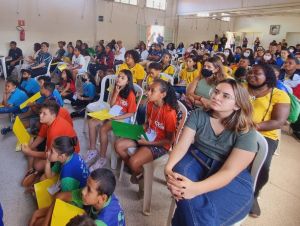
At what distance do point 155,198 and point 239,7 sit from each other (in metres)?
8.17

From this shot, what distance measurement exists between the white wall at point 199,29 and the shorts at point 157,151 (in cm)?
1048

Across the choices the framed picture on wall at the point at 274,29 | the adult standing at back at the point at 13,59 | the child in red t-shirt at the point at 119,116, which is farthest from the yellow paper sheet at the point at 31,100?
the framed picture on wall at the point at 274,29

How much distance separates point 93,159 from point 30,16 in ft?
23.3

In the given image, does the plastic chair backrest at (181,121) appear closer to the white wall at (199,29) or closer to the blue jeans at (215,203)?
the blue jeans at (215,203)

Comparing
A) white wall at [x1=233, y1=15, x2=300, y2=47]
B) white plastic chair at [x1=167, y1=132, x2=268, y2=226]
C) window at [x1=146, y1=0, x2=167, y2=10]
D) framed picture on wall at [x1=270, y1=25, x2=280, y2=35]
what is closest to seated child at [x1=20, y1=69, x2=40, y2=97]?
white plastic chair at [x1=167, y1=132, x2=268, y2=226]

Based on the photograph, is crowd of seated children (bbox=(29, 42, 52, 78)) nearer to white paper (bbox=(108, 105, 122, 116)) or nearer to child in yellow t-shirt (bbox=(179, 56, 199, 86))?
child in yellow t-shirt (bbox=(179, 56, 199, 86))

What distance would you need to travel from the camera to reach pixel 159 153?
6.37 feet

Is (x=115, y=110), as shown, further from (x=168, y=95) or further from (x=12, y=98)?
(x=12, y=98)

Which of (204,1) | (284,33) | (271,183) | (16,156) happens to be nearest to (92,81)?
(16,156)

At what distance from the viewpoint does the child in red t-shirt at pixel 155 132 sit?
1.93 m

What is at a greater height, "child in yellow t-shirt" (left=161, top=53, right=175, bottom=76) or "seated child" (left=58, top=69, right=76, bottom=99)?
"child in yellow t-shirt" (left=161, top=53, right=175, bottom=76)

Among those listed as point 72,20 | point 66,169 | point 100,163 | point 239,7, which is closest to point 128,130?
point 66,169

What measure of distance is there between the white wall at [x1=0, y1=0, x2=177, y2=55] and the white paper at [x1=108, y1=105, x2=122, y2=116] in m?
6.67

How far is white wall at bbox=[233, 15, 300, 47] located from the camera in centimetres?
1148
